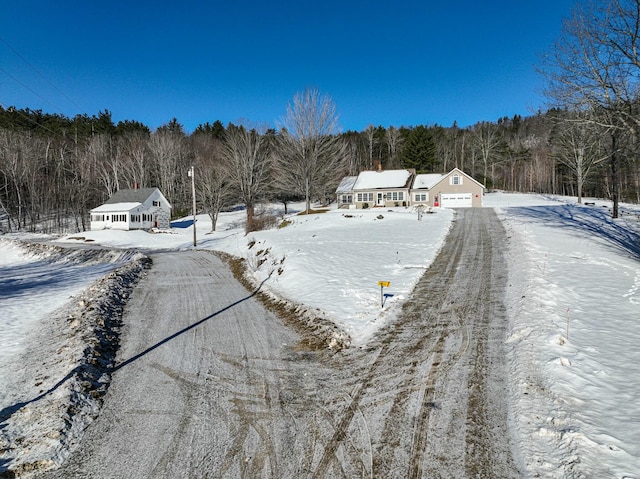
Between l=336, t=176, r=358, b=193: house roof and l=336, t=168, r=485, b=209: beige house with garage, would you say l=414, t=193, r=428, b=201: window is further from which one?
l=336, t=176, r=358, b=193: house roof

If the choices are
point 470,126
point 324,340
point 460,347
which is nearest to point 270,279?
point 324,340

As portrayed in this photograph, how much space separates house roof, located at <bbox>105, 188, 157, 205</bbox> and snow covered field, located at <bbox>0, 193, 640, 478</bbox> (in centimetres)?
2614

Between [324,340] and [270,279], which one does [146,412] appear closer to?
[324,340]

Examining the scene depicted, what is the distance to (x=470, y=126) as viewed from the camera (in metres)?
109

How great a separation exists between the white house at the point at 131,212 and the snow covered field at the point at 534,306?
2395 cm

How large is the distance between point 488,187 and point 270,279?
66832 mm

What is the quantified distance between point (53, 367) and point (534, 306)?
1089 centimetres

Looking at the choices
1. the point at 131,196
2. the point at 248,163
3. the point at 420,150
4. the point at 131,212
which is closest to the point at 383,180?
the point at 420,150

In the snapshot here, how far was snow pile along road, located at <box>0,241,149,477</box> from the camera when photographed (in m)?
4.57

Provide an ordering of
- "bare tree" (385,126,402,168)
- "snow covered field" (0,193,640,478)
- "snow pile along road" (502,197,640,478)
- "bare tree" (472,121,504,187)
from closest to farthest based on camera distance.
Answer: "snow pile along road" (502,197,640,478) < "snow covered field" (0,193,640,478) < "bare tree" (472,121,504,187) < "bare tree" (385,126,402,168)

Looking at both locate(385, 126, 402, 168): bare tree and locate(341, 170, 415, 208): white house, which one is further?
locate(385, 126, 402, 168): bare tree

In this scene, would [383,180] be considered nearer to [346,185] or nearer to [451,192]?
[346,185]

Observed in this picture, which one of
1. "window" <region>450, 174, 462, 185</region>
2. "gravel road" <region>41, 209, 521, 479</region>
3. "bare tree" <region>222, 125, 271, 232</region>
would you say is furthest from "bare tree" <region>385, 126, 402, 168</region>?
"gravel road" <region>41, 209, 521, 479</region>

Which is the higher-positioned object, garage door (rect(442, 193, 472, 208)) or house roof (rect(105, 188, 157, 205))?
house roof (rect(105, 188, 157, 205))
